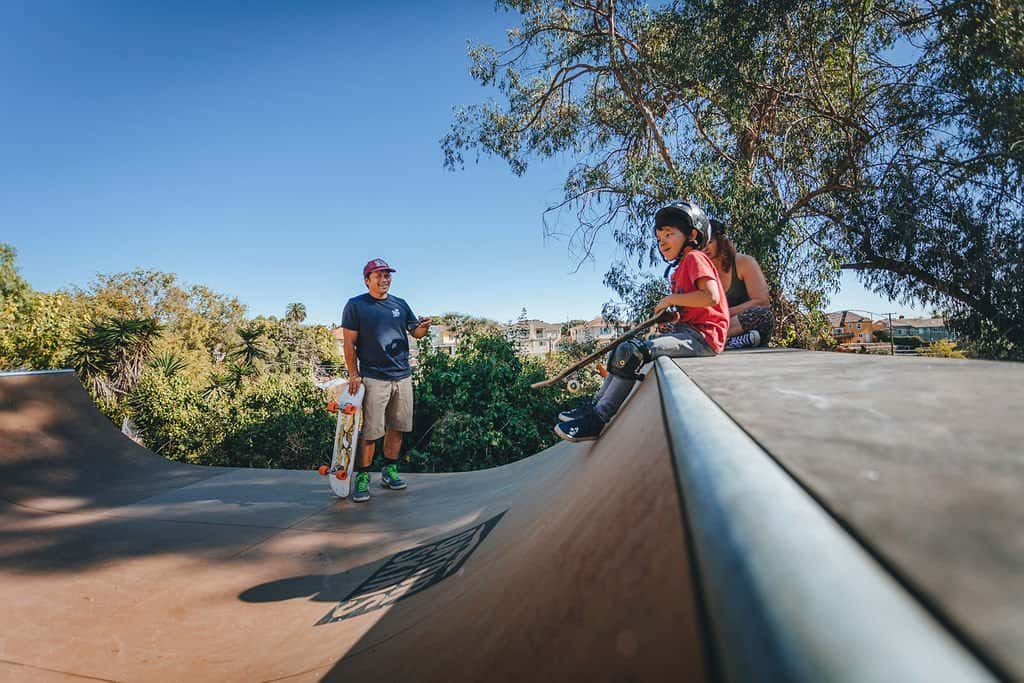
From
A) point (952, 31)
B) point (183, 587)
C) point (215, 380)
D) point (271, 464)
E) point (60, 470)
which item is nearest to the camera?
point (183, 587)

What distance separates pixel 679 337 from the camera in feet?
9.17

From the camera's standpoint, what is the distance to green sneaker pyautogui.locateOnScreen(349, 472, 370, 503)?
4.09 metres

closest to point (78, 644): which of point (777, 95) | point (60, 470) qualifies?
point (60, 470)

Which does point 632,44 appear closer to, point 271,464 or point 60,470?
point 271,464

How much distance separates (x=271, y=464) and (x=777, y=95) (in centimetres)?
1085

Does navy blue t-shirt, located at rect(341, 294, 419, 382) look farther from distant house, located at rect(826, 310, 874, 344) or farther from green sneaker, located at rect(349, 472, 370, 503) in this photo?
distant house, located at rect(826, 310, 874, 344)

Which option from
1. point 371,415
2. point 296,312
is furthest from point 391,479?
point 296,312

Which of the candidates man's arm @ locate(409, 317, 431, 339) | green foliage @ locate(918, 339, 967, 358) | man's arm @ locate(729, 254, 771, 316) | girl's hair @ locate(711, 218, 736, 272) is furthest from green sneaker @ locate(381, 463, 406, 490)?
green foliage @ locate(918, 339, 967, 358)

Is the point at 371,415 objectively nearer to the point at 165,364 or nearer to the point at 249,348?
the point at 165,364

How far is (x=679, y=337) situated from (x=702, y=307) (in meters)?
0.21

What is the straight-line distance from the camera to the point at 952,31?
22.3 ft

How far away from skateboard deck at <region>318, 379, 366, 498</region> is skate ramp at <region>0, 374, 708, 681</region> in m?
0.24

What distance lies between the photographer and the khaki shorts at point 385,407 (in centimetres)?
423

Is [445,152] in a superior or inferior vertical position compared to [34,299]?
superior
